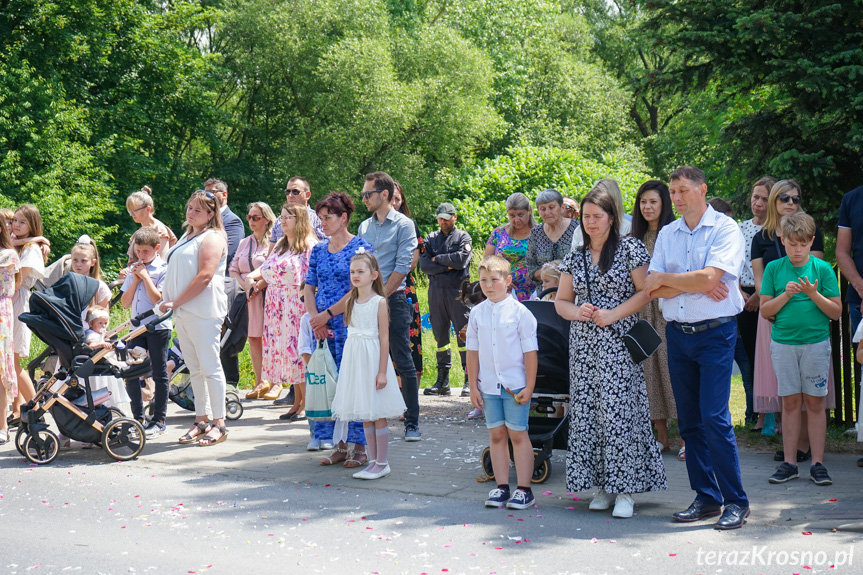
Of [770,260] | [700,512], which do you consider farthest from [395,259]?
[700,512]

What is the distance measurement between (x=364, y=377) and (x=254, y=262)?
410cm

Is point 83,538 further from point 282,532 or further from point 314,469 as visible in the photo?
point 314,469

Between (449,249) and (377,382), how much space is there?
434cm

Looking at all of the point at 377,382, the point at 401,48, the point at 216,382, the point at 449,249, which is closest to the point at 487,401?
the point at 377,382

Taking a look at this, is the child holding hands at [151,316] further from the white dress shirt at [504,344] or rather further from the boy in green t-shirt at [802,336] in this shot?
the boy in green t-shirt at [802,336]

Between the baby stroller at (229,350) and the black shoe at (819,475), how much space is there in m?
5.75

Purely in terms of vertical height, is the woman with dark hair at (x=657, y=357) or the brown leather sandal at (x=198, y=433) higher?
the woman with dark hair at (x=657, y=357)

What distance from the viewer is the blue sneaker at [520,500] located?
602cm

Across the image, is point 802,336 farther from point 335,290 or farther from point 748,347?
point 335,290

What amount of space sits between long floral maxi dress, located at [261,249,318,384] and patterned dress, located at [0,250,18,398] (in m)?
2.50

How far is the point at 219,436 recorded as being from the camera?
839 cm

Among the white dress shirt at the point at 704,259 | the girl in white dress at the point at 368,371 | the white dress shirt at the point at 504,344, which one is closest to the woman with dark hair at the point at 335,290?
the girl in white dress at the point at 368,371

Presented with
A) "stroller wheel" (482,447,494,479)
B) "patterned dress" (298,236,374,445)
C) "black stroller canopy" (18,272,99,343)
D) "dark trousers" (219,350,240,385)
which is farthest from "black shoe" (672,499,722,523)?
"dark trousers" (219,350,240,385)

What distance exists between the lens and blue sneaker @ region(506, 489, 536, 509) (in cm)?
602
